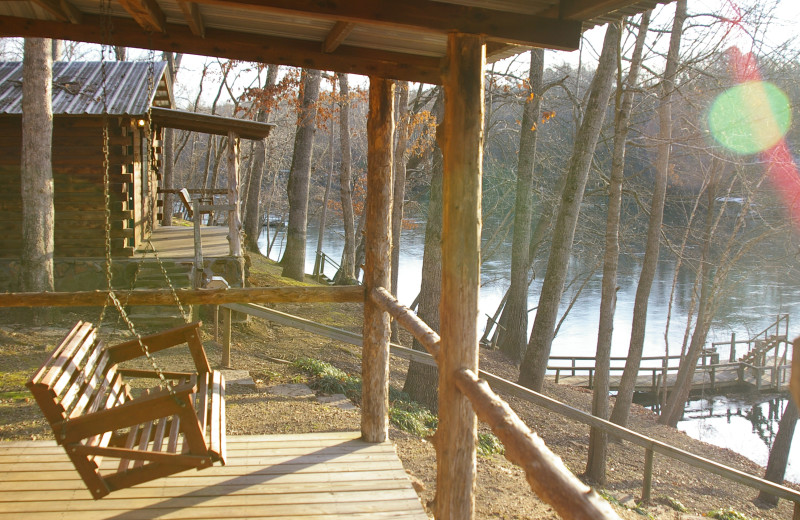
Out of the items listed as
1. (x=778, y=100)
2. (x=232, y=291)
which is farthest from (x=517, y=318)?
(x=232, y=291)

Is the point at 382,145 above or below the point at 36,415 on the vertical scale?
above

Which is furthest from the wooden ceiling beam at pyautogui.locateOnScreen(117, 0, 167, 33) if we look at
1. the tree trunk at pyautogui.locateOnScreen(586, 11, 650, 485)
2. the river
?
the river

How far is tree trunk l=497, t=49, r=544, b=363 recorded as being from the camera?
15.2 meters

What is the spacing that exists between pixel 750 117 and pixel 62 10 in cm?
1581

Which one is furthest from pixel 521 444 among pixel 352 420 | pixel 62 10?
pixel 352 420

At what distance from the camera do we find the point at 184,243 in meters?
13.5

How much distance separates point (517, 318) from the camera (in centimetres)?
1658

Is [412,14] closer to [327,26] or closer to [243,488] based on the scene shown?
[327,26]

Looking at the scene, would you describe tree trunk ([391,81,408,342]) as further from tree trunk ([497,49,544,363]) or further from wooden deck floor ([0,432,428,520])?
wooden deck floor ([0,432,428,520])

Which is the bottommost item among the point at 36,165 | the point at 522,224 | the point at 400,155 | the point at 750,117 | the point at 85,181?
the point at 522,224

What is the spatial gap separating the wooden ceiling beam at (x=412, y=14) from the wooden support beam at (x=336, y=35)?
414mm

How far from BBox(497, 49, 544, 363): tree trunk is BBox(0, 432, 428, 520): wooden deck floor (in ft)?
37.4

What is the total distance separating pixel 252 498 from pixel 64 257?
28.7 ft

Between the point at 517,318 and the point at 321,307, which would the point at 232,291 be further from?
the point at 517,318
